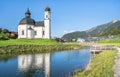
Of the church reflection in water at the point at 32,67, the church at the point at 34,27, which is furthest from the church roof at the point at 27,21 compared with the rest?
the church reflection in water at the point at 32,67

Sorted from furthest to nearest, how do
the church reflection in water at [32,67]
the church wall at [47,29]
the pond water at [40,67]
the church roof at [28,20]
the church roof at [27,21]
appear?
the church wall at [47,29], the church roof at [28,20], the church roof at [27,21], the church reflection in water at [32,67], the pond water at [40,67]

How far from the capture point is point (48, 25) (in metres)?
128

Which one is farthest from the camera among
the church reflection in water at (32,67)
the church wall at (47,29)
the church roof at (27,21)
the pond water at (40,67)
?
the church wall at (47,29)

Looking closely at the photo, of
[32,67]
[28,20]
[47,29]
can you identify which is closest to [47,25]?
[47,29]

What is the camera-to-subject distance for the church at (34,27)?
127 meters

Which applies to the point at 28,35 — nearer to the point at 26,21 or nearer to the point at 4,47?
the point at 26,21

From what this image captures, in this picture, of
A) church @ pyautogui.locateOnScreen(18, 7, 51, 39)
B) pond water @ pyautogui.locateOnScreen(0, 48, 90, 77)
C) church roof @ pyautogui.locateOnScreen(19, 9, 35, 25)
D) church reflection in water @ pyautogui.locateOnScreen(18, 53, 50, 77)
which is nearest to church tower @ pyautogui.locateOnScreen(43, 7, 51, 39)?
church @ pyautogui.locateOnScreen(18, 7, 51, 39)

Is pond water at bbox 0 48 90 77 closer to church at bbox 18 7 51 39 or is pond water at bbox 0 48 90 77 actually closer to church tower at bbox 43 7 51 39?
church at bbox 18 7 51 39

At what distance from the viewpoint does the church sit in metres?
127

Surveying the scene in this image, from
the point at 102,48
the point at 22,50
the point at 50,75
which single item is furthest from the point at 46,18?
the point at 50,75

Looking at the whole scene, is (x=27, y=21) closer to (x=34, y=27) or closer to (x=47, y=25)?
(x=34, y=27)

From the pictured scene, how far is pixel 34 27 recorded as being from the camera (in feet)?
425

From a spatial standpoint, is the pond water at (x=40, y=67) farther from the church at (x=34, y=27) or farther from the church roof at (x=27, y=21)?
the church roof at (x=27, y=21)

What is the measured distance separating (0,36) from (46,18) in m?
33.3
